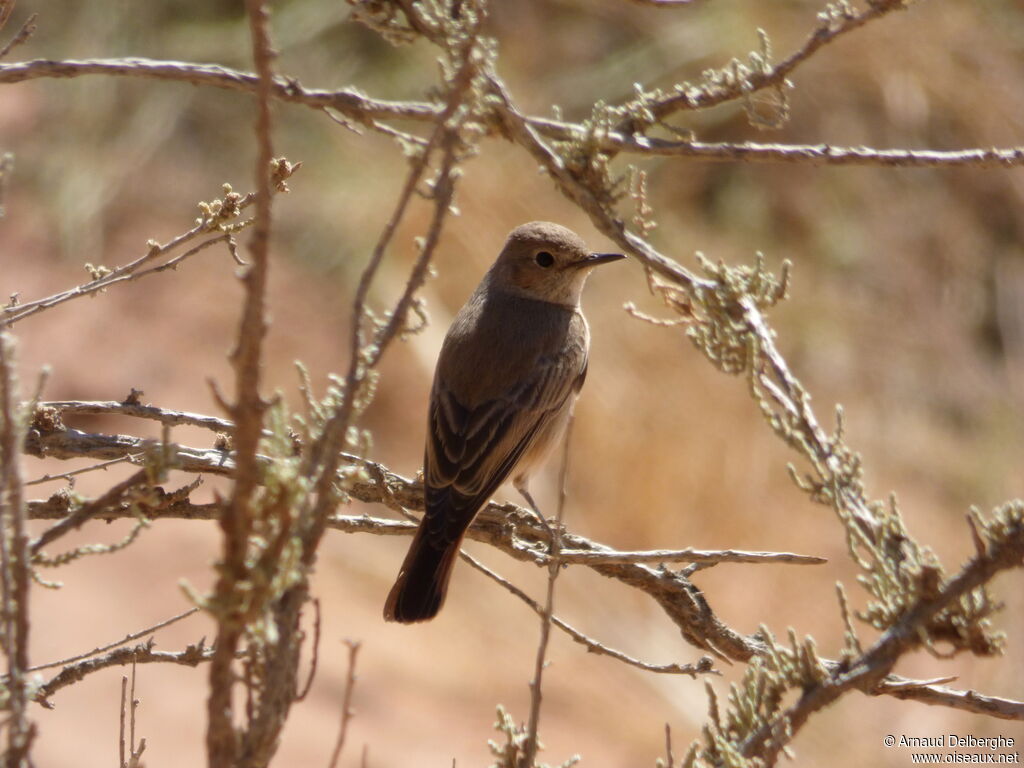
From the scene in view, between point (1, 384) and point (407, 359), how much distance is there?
804 centimetres

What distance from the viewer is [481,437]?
446 centimetres

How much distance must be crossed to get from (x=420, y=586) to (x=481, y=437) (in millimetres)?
666

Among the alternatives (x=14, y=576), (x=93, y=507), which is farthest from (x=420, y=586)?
(x=14, y=576)

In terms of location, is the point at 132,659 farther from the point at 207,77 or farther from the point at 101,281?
the point at 207,77

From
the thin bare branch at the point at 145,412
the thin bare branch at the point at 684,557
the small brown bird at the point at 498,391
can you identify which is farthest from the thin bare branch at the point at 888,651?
the small brown bird at the point at 498,391

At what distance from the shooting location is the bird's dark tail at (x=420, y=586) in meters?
4.01

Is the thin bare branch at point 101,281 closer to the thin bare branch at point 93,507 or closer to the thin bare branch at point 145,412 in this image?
the thin bare branch at point 145,412

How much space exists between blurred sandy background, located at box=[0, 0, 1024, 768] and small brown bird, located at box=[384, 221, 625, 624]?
11.3 ft

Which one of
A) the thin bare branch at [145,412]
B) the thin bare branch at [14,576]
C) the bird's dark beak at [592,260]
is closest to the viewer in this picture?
the thin bare branch at [14,576]

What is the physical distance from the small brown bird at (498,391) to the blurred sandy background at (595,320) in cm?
343

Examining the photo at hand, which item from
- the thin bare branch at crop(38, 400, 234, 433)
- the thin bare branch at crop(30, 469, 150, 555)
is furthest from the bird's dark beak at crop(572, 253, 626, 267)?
the thin bare branch at crop(30, 469, 150, 555)

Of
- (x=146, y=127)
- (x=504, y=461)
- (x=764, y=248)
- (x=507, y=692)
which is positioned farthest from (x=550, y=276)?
(x=146, y=127)

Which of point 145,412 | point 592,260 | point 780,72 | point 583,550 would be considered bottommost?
point 583,550

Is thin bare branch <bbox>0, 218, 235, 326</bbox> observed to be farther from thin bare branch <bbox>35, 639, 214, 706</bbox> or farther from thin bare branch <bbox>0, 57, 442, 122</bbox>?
thin bare branch <bbox>35, 639, 214, 706</bbox>
